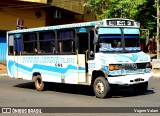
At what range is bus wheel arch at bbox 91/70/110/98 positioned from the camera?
45.2 feet

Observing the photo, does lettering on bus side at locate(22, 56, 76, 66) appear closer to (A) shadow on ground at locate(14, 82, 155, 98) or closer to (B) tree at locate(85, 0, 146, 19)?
(A) shadow on ground at locate(14, 82, 155, 98)

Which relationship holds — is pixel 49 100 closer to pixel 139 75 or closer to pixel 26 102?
pixel 26 102

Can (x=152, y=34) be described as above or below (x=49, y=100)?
above

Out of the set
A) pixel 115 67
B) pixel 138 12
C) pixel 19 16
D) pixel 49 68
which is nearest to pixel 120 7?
pixel 138 12

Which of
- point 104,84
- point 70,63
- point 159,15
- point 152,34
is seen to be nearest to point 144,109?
point 104,84

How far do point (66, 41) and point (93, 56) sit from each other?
175 centimetres

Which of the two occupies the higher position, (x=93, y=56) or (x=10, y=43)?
(x=10, y=43)

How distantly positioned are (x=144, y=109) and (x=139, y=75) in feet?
10.1

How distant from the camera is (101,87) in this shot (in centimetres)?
1396

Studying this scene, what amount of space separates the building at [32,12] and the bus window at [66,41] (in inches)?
661

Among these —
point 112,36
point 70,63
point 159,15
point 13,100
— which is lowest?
point 13,100

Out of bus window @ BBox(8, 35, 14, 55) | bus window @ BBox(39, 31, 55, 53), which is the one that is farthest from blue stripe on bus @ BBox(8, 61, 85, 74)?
bus window @ BBox(39, 31, 55, 53)

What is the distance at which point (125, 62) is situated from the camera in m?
13.7

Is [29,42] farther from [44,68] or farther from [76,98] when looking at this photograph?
[76,98]
